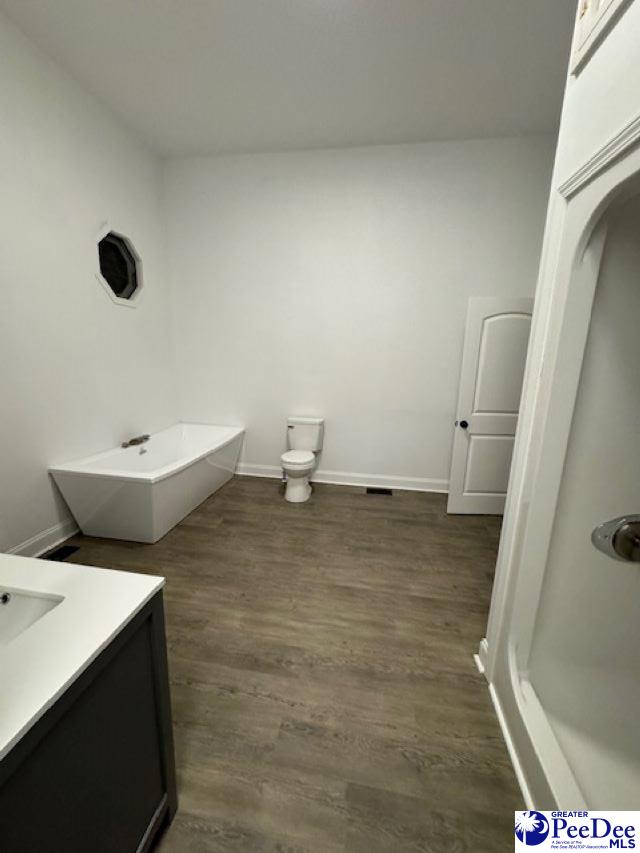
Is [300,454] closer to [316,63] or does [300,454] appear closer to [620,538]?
[620,538]

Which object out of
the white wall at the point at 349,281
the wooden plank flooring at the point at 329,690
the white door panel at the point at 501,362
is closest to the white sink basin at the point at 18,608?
the wooden plank flooring at the point at 329,690

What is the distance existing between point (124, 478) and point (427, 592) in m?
2.01

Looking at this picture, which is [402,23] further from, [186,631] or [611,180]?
[186,631]

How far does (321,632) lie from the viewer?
1.76 m

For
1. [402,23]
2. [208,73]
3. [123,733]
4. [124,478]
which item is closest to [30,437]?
[124,478]

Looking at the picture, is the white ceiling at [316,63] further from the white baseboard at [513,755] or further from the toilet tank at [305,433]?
the white baseboard at [513,755]

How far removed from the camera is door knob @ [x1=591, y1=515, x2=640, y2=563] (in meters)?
1.06

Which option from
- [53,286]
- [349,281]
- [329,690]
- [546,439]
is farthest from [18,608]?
[349,281]

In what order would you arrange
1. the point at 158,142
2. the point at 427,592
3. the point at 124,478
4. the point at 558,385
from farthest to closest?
the point at 158,142 → the point at 124,478 → the point at 427,592 → the point at 558,385

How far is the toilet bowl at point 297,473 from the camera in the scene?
3055mm

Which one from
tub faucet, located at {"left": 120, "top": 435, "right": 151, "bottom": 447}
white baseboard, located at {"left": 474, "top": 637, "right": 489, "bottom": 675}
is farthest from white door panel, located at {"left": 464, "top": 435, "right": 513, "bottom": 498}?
tub faucet, located at {"left": 120, "top": 435, "right": 151, "bottom": 447}

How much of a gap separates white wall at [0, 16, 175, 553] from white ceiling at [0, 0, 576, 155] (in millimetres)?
255

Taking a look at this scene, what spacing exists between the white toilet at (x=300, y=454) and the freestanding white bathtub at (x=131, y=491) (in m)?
0.67

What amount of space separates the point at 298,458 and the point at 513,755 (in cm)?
225
